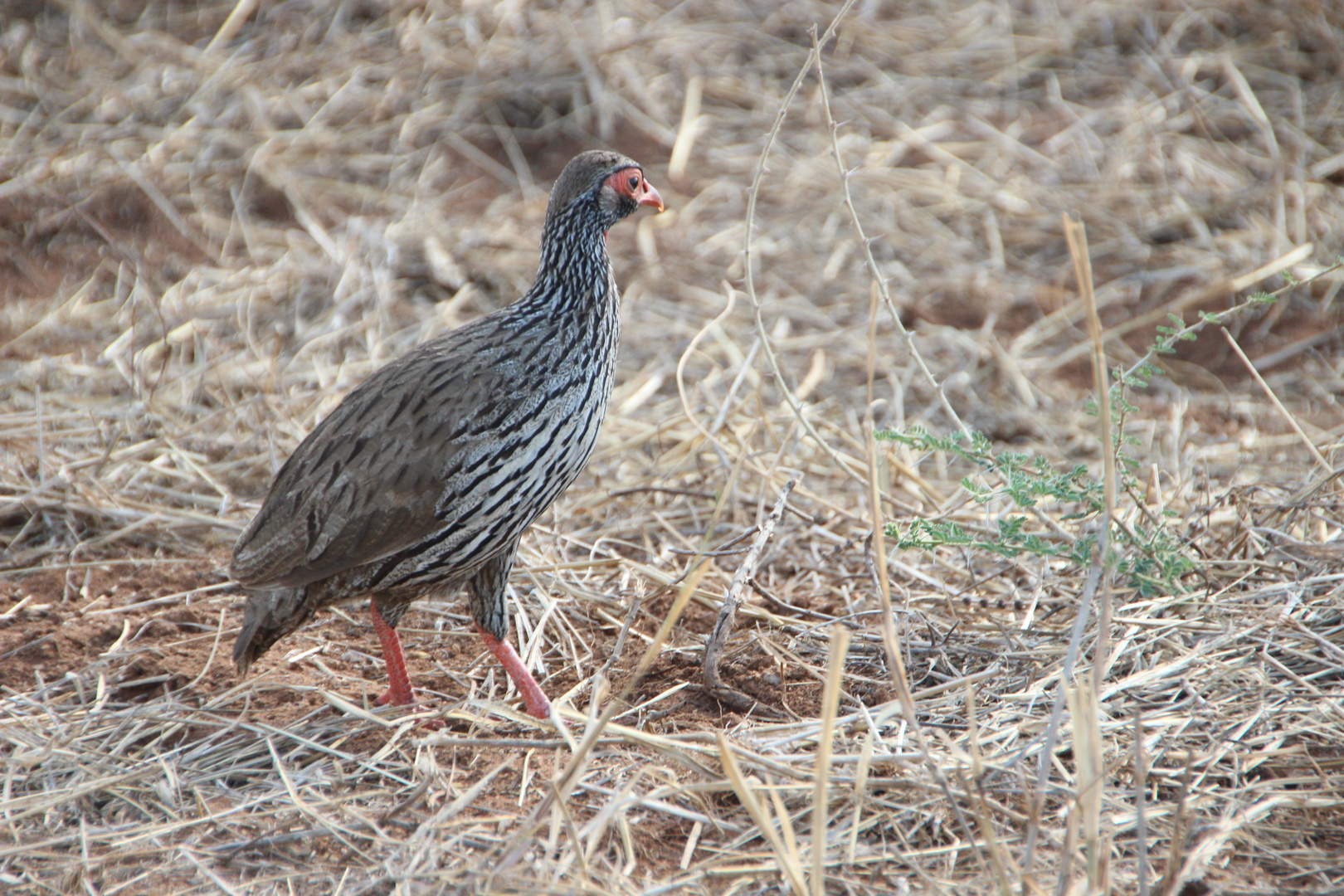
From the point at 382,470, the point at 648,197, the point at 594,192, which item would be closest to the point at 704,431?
the point at 648,197

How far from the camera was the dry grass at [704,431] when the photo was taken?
299 centimetres

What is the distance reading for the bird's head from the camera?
4.05 metres

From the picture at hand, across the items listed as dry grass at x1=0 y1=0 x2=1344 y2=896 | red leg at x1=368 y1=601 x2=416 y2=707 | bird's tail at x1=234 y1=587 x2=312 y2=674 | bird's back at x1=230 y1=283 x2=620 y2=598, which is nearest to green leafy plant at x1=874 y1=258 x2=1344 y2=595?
dry grass at x1=0 y1=0 x2=1344 y2=896

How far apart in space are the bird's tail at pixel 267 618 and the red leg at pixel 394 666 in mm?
240

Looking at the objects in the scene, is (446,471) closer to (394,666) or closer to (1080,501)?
(394,666)

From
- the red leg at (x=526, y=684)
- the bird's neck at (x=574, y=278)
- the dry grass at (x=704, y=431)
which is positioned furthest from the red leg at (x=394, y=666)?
the bird's neck at (x=574, y=278)

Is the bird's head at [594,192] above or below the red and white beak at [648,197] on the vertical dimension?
above

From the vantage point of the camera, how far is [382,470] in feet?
11.9

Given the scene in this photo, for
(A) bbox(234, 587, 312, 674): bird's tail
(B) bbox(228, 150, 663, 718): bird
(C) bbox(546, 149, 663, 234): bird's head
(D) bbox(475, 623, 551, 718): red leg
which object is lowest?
(D) bbox(475, 623, 551, 718): red leg

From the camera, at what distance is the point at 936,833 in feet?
9.66

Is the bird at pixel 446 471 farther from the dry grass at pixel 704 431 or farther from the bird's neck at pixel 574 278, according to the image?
the dry grass at pixel 704 431

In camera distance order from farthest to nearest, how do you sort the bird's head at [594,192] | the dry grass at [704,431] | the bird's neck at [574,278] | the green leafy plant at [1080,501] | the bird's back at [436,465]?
1. the bird's head at [594,192]
2. the bird's neck at [574,278]
3. the bird's back at [436,465]
4. the green leafy plant at [1080,501]
5. the dry grass at [704,431]

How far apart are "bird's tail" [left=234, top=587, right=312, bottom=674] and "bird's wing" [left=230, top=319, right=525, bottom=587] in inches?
2.5

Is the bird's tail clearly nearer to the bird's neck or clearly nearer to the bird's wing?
the bird's wing
